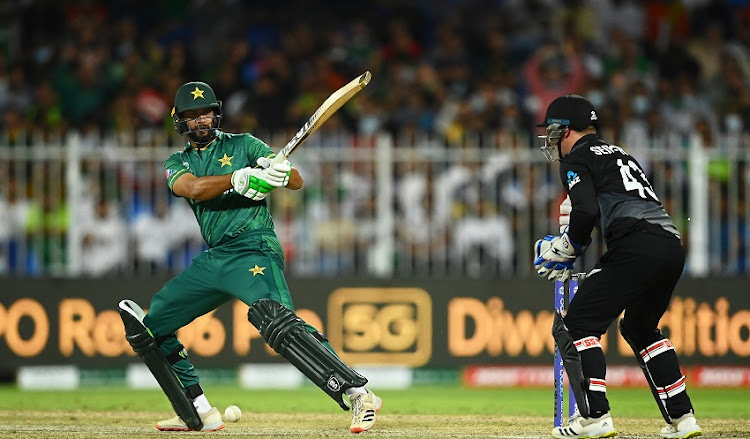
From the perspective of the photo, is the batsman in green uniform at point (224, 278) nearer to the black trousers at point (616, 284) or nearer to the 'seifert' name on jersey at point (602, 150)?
the black trousers at point (616, 284)

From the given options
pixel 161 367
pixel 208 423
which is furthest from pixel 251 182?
pixel 208 423

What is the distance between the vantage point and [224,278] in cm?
815

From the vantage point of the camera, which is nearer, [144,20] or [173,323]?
[173,323]

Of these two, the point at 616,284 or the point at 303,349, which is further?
the point at 303,349

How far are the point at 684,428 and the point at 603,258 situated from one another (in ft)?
3.57

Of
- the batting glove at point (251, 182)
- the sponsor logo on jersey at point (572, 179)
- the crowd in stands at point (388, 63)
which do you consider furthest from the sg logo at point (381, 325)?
the sponsor logo on jersey at point (572, 179)

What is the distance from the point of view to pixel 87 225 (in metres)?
12.8

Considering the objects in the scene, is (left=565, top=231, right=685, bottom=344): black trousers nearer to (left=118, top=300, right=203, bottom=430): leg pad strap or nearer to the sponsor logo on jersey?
the sponsor logo on jersey

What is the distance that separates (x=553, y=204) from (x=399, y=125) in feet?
8.47

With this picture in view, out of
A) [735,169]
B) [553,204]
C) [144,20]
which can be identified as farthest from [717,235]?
[144,20]

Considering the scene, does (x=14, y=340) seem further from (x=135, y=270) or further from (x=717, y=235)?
(x=717, y=235)

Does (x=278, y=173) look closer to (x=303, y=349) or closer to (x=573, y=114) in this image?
(x=303, y=349)

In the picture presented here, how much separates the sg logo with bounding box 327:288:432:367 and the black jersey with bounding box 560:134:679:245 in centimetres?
521

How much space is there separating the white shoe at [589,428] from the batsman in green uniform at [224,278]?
1.14 metres
